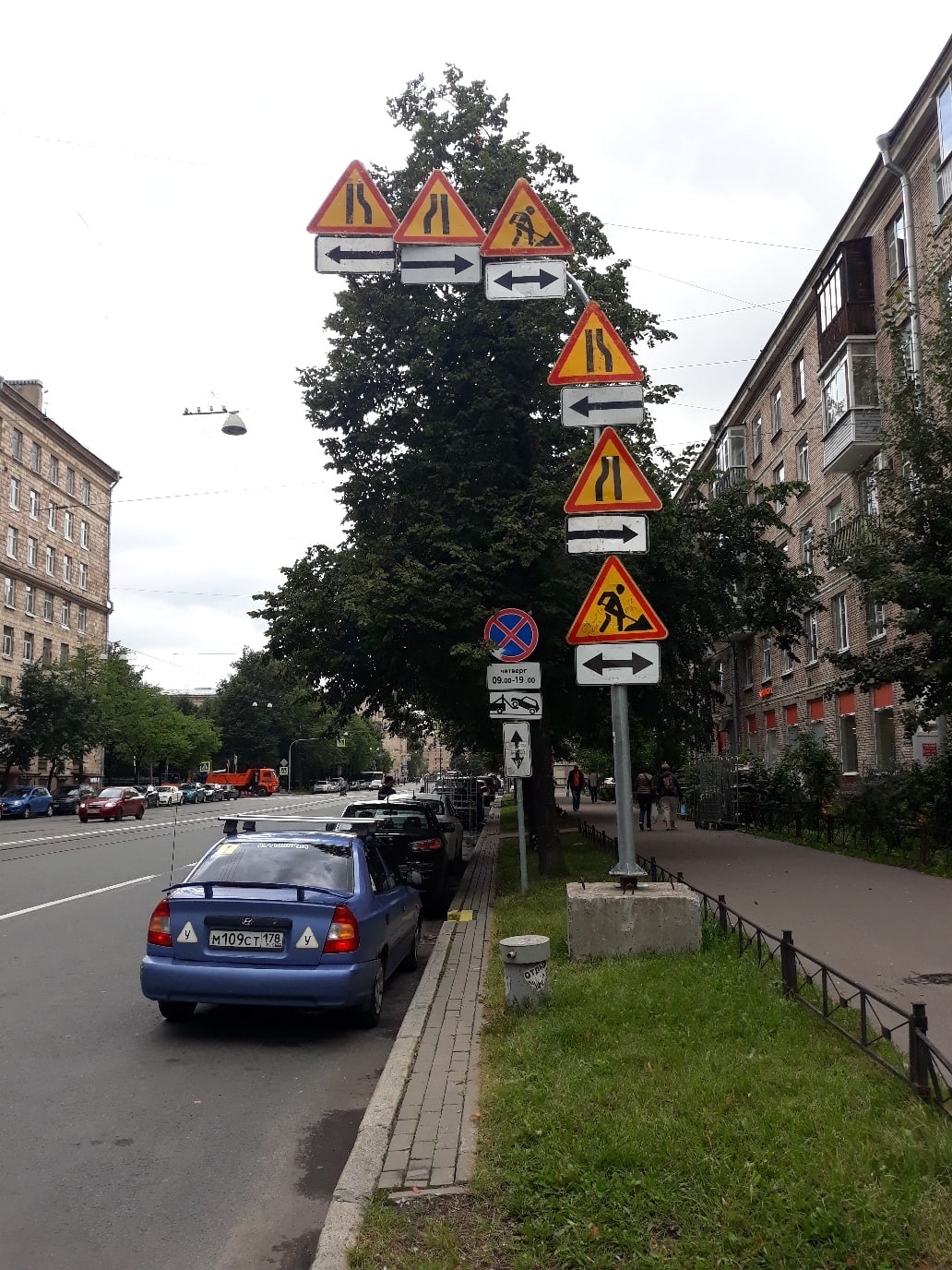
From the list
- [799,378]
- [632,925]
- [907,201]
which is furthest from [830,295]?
[632,925]

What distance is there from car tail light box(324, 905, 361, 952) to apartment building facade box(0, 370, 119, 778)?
163ft

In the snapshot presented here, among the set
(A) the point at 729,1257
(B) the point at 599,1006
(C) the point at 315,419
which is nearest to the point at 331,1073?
(B) the point at 599,1006

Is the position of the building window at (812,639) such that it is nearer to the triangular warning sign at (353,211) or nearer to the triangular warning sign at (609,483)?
the triangular warning sign at (609,483)

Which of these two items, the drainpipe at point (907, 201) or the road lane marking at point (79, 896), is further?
the drainpipe at point (907, 201)

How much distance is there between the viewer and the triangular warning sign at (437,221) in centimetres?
715

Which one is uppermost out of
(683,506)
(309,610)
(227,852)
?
(683,506)

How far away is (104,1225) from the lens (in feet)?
13.8

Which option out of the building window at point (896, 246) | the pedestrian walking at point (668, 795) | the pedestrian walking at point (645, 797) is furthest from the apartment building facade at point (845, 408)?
the pedestrian walking at point (645, 797)

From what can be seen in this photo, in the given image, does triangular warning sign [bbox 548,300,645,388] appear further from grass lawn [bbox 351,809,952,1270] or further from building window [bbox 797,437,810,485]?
building window [bbox 797,437,810,485]

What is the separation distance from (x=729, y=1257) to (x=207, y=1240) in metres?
1.92

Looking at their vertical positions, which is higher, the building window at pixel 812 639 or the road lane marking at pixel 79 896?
the building window at pixel 812 639

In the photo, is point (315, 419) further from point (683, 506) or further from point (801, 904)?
point (801, 904)

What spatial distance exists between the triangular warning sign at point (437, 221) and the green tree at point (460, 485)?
27.4ft

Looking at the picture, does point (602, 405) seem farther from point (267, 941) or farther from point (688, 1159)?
point (688, 1159)
